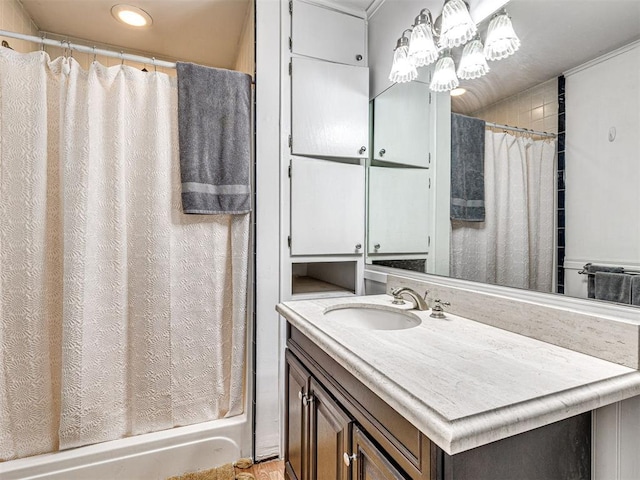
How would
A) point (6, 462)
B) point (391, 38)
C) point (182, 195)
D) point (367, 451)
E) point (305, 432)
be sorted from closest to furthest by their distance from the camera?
point (367, 451), point (305, 432), point (6, 462), point (182, 195), point (391, 38)

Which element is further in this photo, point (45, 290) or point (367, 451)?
point (45, 290)

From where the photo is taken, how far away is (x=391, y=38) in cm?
164

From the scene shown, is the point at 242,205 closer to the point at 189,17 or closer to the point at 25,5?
the point at 189,17

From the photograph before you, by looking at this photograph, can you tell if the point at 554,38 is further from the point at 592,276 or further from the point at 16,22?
the point at 16,22

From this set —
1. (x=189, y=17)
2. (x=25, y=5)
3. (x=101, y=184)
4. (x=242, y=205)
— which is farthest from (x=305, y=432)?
(x=25, y=5)

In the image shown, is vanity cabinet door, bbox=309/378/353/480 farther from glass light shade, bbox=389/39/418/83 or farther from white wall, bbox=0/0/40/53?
white wall, bbox=0/0/40/53

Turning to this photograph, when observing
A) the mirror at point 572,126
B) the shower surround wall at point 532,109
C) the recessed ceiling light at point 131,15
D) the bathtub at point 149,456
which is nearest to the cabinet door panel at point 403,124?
the mirror at point 572,126

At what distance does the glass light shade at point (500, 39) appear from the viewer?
1046 mm

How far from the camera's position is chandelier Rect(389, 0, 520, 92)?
108 centimetres

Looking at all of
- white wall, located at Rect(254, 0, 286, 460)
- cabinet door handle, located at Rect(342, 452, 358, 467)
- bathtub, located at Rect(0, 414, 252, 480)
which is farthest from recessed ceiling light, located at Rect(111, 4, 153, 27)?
cabinet door handle, located at Rect(342, 452, 358, 467)

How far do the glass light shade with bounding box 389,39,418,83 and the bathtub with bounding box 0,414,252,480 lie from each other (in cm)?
182

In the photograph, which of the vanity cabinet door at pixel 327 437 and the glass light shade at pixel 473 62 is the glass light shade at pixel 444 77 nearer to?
the glass light shade at pixel 473 62

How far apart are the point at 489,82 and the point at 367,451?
1213 millimetres

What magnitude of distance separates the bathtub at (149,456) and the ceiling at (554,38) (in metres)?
1.82
